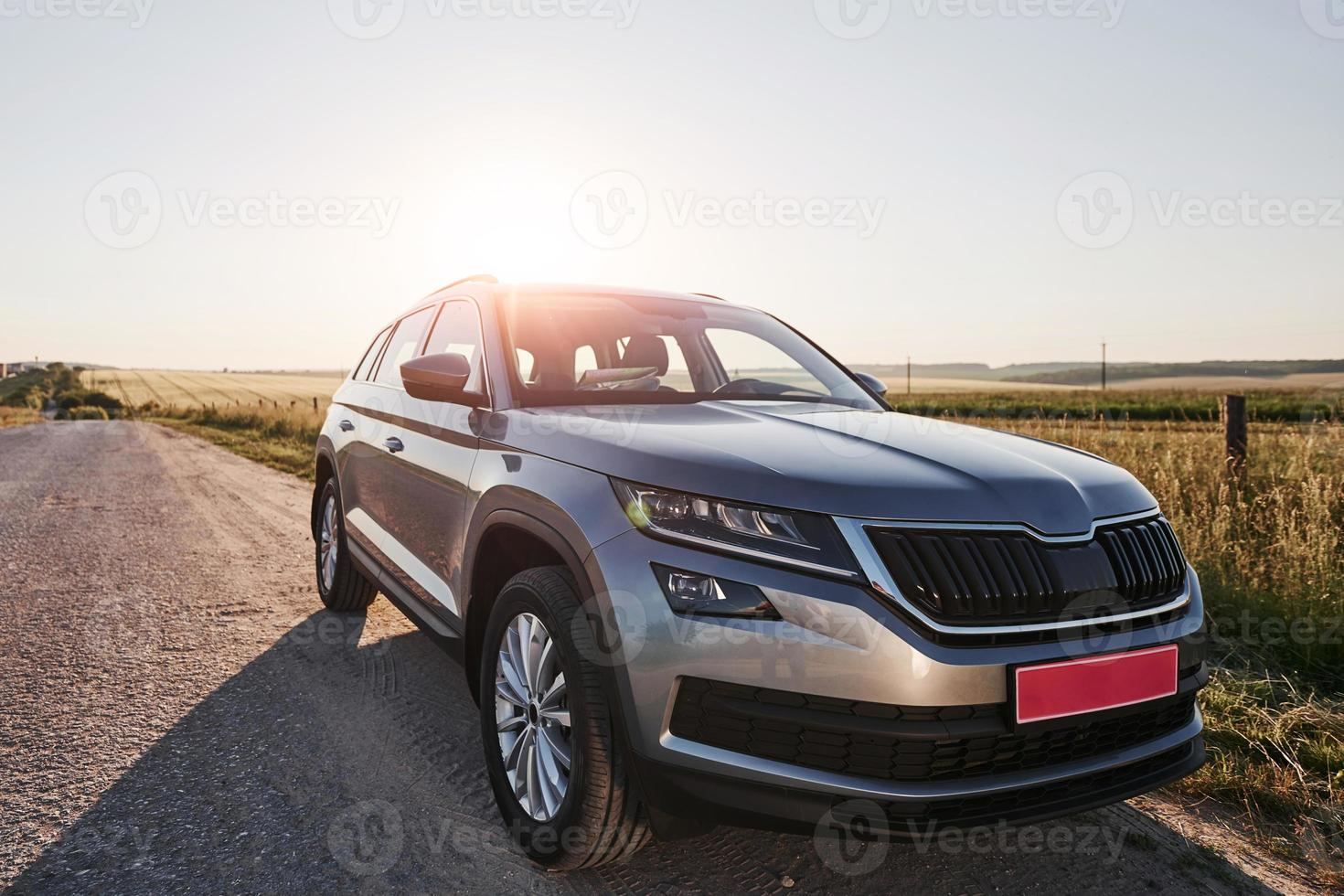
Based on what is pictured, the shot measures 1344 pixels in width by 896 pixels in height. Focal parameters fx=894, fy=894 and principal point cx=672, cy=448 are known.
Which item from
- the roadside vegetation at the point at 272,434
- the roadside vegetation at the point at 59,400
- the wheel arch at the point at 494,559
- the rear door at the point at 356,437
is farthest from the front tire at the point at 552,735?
the roadside vegetation at the point at 59,400

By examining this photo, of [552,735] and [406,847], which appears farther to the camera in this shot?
[406,847]

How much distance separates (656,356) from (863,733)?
221 cm

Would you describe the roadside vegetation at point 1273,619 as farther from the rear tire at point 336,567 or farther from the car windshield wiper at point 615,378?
the rear tire at point 336,567

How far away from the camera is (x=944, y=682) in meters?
1.91

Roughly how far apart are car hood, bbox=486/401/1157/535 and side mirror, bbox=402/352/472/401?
0.80 ft

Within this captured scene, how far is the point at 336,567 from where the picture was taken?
5.00 m

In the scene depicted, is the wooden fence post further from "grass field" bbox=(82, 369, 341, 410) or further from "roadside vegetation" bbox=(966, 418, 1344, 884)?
"grass field" bbox=(82, 369, 341, 410)

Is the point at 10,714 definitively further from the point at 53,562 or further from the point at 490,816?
the point at 53,562

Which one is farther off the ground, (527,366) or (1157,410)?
(527,366)

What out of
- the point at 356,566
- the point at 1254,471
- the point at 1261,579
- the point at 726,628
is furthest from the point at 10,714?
the point at 1254,471

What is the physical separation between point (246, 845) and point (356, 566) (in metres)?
2.15

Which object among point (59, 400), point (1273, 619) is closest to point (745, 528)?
point (1273, 619)

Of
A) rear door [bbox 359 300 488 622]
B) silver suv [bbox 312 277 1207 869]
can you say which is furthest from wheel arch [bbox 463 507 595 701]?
rear door [bbox 359 300 488 622]

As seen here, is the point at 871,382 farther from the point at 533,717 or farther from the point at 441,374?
the point at 533,717
